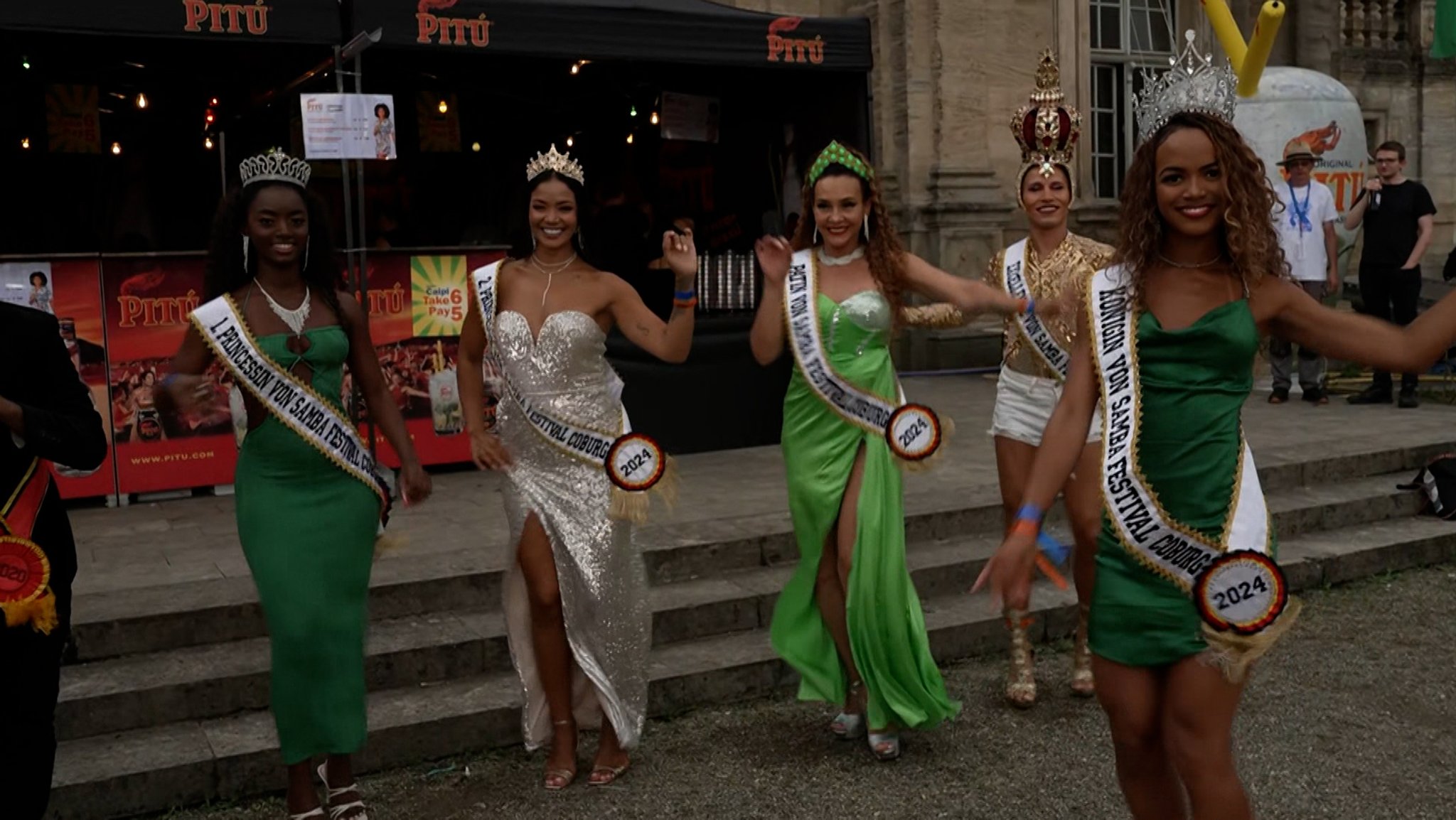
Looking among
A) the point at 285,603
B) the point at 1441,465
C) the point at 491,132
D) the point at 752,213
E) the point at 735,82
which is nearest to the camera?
the point at 285,603

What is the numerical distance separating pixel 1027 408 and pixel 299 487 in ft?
8.58

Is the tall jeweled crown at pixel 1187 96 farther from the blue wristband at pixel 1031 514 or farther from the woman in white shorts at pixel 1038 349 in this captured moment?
the woman in white shorts at pixel 1038 349

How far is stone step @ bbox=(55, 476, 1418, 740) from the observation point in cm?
462

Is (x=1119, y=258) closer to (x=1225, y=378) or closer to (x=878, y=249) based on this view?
(x=1225, y=378)

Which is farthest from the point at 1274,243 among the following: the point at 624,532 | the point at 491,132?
the point at 491,132

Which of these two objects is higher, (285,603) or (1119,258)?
(1119,258)

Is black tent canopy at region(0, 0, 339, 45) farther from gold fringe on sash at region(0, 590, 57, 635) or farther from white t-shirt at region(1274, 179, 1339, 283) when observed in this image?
white t-shirt at region(1274, 179, 1339, 283)

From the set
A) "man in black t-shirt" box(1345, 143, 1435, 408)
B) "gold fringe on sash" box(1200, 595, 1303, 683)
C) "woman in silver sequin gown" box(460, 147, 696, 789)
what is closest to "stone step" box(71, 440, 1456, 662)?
"woman in silver sequin gown" box(460, 147, 696, 789)

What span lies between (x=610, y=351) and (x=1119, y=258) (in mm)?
5451

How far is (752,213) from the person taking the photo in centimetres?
1000

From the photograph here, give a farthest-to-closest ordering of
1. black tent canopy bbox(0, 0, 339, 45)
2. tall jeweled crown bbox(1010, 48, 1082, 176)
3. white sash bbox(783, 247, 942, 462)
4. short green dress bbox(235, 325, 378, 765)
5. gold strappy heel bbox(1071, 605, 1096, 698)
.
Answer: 1. black tent canopy bbox(0, 0, 339, 45)
2. tall jeweled crown bbox(1010, 48, 1082, 176)
3. gold strappy heel bbox(1071, 605, 1096, 698)
4. white sash bbox(783, 247, 942, 462)
5. short green dress bbox(235, 325, 378, 765)

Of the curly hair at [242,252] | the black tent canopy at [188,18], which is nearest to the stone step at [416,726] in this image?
the curly hair at [242,252]

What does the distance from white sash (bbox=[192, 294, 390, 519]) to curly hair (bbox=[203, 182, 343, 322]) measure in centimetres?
10

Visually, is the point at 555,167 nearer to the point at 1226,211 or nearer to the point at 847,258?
the point at 847,258
